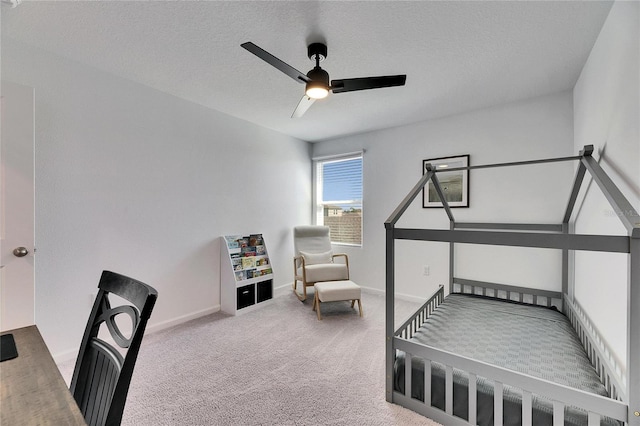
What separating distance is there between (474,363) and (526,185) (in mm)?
2323

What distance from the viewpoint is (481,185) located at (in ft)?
10.4

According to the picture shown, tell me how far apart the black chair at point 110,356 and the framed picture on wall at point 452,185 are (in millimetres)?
3088

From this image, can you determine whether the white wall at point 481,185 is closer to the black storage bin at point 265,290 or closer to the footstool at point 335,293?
the footstool at point 335,293

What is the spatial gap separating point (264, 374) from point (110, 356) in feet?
4.52

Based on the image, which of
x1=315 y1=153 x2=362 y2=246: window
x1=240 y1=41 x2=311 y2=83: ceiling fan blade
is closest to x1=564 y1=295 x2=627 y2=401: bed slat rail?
x1=240 y1=41 x2=311 y2=83: ceiling fan blade

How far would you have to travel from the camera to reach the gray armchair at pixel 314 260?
3.53m

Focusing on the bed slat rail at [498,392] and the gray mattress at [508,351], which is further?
the gray mattress at [508,351]

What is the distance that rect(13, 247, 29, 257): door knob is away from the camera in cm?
180

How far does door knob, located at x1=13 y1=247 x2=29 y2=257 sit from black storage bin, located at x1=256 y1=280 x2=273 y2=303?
213cm

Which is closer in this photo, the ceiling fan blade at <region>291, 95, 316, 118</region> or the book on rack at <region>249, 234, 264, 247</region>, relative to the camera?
the ceiling fan blade at <region>291, 95, 316, 118</region>

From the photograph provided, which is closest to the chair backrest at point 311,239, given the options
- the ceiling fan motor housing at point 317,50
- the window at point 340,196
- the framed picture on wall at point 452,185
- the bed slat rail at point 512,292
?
the window at point 340,196

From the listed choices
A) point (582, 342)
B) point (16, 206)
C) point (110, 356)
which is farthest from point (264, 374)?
point (582, 342)

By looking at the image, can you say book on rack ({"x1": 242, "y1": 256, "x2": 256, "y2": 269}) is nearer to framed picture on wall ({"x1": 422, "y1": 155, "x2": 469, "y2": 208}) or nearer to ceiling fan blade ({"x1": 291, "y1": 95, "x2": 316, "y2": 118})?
ceiling fan blade ({"x1": 291, "y1": 95, "x2": 316, "y2": 118})

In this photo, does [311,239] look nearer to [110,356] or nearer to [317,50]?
[317,50]
